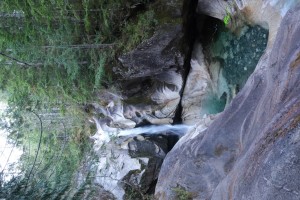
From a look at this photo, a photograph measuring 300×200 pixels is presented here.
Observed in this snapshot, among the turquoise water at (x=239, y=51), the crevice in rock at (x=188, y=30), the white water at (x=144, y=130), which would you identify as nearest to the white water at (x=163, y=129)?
the white water at (x=144, y=130)

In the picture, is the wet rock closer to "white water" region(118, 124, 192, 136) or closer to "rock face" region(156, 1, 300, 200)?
"white water" region(118, 124, 192, 136)

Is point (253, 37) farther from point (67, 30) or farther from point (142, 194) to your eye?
point (142, 194)

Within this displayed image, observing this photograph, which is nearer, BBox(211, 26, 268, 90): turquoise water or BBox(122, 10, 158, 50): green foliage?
BBox(122, 10, 158, 50): green foliage

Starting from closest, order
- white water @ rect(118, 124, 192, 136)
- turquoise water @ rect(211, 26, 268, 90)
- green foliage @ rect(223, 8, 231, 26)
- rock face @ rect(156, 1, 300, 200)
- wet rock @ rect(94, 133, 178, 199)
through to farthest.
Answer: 1. rock face @ rect(156, 1, 300, 200)
2. turquoise water @ rect(211, 26, 268, 90)
3. green foliage @ rect(223, 8, 231, 26)
4. wet rock @ rect(94, 133, 178, 199)
5. white water @ rect(118, 124, 192, 136)

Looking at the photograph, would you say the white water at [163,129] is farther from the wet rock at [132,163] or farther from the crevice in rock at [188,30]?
the crevice in rock at [188,30]

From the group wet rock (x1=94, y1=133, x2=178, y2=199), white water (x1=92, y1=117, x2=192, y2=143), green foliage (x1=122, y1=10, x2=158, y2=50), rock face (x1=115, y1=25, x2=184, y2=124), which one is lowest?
wet rock (x1=94, y1=133, x2=178, y2=199)

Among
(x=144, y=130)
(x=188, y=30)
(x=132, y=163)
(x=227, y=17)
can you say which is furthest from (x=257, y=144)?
(x=144, y=130)

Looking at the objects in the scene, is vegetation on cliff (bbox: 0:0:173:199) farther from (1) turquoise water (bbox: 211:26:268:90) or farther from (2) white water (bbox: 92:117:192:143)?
(1) turquoise water (bbox: 211:26:268:90)

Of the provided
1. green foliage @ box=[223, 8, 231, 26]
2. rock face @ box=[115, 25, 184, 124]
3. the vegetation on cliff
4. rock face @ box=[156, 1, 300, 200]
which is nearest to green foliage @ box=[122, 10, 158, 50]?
the vegetation on cliff

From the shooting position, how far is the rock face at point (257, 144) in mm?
2375

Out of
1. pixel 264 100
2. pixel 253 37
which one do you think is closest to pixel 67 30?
pixel 253 37

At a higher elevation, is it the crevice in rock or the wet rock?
the crevice in rock

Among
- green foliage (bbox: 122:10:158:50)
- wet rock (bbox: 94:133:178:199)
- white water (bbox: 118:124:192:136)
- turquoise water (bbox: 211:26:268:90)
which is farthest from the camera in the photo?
white water (bbox: 118:124:192:136)

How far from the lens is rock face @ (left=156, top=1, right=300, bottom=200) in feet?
7.79
